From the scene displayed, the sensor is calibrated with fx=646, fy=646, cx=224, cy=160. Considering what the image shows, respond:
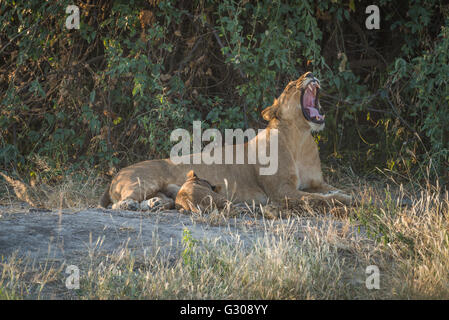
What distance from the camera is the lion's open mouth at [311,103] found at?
6.20m

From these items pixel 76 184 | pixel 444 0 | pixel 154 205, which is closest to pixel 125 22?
pixel 76 184

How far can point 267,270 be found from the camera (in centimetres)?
329

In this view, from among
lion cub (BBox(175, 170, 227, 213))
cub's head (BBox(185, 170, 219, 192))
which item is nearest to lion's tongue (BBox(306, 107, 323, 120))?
cub's head (BBox(185, 170, 219, 192))

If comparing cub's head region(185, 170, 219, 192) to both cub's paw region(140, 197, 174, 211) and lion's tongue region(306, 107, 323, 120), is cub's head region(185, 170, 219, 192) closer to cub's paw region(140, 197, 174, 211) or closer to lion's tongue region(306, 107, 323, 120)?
cub's paw region(140, 197, 174, 211)

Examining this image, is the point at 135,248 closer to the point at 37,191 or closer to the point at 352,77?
the point at 37,191

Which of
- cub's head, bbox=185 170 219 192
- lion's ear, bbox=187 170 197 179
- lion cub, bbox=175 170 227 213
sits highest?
lion's ear, bbox=187 170 197 179

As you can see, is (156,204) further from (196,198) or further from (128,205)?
(196,198)

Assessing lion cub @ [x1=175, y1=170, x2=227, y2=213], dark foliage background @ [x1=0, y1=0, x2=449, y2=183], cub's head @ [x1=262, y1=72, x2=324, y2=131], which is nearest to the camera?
lion cub @ [x1=175, y1=170, x2=227, y2=213]

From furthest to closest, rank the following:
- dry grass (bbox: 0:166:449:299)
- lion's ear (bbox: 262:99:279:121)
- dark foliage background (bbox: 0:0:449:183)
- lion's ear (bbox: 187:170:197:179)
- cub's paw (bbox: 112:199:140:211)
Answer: dark foliage background (bbox: 0:0:449:183) < lion's ear (bbox: 262:99:279:121) < lion's ear (bbox: 187:170:197:179) < cub's paw (bbox: 112:199:140:211) < dry grass (bbox: 0:166:449:299)

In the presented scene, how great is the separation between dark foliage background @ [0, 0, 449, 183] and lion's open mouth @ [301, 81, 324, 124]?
0.58 meters

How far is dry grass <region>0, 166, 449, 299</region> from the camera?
3154 millimetres

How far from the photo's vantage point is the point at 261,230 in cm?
442

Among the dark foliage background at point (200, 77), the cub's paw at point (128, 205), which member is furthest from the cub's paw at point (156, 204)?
the dark foliage background at point (200, 77)

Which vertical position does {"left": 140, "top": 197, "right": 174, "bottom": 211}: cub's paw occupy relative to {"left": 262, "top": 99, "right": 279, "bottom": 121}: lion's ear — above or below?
below
